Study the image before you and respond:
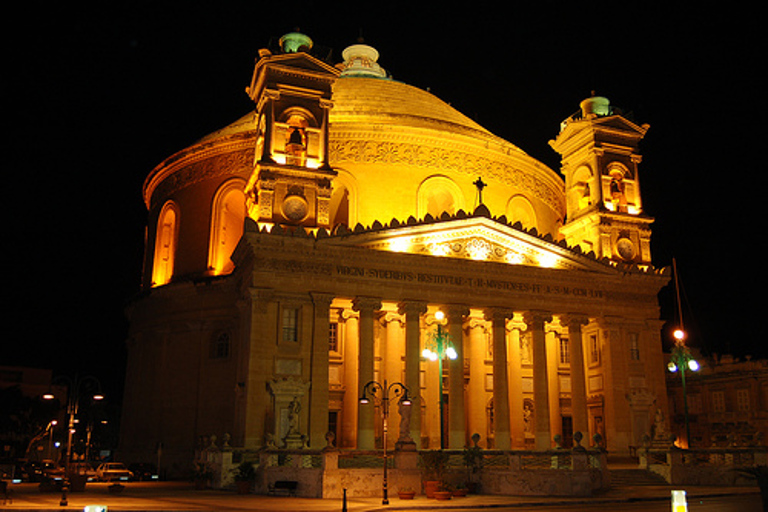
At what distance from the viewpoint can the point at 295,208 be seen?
3553 cm

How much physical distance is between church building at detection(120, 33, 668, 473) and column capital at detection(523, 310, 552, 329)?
92 mm

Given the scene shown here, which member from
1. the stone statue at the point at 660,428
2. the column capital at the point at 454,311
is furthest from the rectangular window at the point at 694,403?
the column capital at the point at 454,311

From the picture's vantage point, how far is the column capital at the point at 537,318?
37062 mm

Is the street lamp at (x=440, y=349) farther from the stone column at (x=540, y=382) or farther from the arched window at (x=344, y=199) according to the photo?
the arched window at (x=344, y=199)

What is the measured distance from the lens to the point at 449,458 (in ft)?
99.1

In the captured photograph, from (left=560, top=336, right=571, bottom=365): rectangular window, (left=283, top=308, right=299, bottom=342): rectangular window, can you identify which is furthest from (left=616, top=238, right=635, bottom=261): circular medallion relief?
(left=283, top=308, right=299, bottom=342): rectangular window

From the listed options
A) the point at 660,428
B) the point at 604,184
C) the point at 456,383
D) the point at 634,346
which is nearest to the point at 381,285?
the point at 456,383

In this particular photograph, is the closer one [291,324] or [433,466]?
[433,466]

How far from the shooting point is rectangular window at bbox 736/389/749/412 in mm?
50406

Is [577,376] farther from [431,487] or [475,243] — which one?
[431,487]

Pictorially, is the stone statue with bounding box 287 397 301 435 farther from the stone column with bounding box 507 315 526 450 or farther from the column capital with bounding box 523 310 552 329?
the column capital with bounding box 523 310 552 329

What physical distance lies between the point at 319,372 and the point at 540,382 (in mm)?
10520

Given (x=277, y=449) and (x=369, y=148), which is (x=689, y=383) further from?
(x=277, y=449)

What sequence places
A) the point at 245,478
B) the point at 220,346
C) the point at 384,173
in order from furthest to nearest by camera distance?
the point at 384,173
the point at 220,346
the point at 245,478
